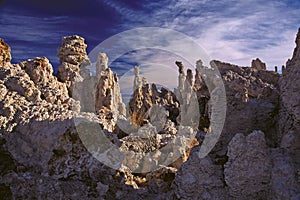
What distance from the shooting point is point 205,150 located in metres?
4.49

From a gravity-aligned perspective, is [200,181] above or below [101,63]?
below

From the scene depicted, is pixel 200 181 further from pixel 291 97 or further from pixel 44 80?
pixel 44 80

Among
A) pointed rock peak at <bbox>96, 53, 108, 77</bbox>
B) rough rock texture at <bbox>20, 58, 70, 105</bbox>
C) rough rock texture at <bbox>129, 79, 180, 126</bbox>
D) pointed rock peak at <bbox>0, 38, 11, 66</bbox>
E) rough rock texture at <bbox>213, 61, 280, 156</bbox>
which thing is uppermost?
pointed rock peak at <bbox>96, 53, 108, 77</bbox>

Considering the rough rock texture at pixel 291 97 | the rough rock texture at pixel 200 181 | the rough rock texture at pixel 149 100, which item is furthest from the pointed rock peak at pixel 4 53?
the rough rock texture at pixel 149 100

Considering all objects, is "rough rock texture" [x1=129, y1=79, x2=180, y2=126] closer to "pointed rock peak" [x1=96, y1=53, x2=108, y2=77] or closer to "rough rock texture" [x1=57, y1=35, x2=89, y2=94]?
"pointed rock peak" [x1=96, y1=53, x2=108, y2=77]

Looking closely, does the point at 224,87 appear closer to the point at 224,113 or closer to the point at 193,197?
the point at 224,113

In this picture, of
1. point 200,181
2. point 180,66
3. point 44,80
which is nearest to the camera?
point 200,181

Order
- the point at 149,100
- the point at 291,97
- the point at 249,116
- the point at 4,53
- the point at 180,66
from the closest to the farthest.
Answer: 1. the point at 291,97
2. the point at 249,116
3. the point at 4,53
4. the point at 149,100
5. the point at 180,66

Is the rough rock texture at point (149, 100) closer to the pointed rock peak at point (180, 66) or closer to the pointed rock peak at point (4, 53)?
the pointed rock peak at point (180, 66)

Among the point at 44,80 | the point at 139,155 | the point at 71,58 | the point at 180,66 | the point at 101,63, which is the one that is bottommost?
the point at 139,155

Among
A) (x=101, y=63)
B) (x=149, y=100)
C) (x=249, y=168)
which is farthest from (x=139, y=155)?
(x=101, y=63)

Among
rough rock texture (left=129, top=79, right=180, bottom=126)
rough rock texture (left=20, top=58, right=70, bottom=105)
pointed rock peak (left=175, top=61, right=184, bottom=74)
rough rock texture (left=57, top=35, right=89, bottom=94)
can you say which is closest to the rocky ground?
rough rock texture (left=20, top=58, right=70, bottom=105)

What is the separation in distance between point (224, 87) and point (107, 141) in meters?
2.23

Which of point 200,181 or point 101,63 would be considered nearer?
point 200,181
